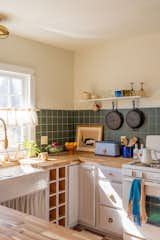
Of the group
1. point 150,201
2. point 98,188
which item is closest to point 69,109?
point 98,188

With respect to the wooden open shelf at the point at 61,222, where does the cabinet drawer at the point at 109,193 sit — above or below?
above

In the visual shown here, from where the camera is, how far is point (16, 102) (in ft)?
10.9

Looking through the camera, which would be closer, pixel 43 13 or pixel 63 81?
pixel 43 13

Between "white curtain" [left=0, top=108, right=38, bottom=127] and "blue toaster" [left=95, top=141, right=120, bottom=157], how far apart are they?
91 centimetres

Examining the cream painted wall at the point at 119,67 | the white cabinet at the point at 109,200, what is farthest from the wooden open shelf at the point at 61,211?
the cream painted wall at the point at 119,67

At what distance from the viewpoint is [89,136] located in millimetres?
3857

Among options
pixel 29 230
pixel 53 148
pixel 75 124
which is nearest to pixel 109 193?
pixel 53 148

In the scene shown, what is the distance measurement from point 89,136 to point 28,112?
1.04 meters

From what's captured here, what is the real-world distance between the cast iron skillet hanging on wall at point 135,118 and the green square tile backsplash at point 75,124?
0.17 feet

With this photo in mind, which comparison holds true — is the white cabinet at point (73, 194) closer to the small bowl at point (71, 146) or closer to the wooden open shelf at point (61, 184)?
the wooden open shelf at point (61, 184)

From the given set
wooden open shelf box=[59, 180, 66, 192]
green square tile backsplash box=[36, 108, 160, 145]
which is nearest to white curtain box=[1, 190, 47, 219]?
wooden open shelf box=[59, 180, 66, 192]

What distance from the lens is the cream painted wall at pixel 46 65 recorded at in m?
3.19

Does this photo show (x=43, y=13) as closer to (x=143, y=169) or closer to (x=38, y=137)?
(x=38, y=137)

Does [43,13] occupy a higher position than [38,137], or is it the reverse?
[43,13]
